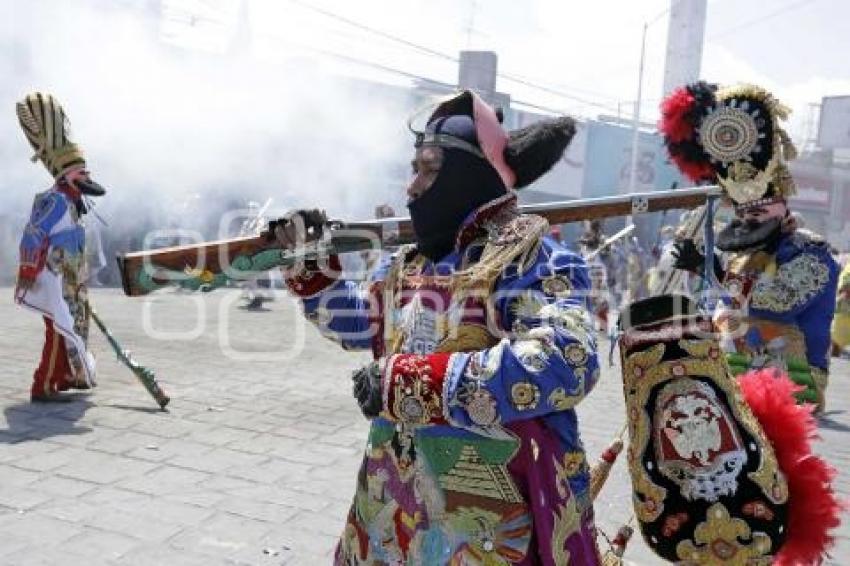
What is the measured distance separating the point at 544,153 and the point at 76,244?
17.1ft

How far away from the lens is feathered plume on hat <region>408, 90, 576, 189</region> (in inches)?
85.1

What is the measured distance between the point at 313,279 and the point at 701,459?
3.93ft

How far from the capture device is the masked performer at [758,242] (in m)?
3.81

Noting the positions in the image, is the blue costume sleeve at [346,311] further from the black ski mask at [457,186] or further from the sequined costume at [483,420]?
the black ski mask at [457,186]

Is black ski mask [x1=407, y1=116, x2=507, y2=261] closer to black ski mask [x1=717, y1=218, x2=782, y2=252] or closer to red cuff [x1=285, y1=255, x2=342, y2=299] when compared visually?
red cuff [x1=285, y1=255, x2=342, y2=299]

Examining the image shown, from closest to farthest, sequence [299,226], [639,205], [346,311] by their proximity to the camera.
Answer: [299,226] → [346,311] → [639,205]

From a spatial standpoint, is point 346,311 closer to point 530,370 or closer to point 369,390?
point 369,390

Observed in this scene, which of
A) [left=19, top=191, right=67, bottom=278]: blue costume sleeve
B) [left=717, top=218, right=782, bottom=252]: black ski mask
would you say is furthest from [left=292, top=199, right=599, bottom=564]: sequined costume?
[left=19, top=191, right=67, bottom=278]: blue costume sleeve

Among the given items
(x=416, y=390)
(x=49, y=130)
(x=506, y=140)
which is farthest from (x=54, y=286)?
(x=416, y=390)

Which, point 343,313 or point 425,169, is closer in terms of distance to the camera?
point 425,169

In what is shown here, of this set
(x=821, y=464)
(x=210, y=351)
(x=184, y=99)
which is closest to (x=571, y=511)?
(x=821, y=464)

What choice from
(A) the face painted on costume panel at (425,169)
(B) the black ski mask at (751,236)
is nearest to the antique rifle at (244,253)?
(A) the face painted on costume panel at (425,169)

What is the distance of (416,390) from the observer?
5.83ft

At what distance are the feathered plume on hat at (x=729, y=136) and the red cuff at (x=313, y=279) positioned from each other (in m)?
2.11
